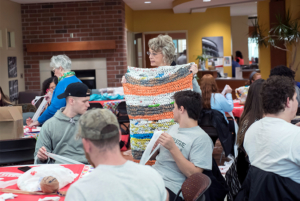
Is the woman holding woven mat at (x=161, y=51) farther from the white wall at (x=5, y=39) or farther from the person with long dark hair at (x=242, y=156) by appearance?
the white wall at (x=5, y=39)

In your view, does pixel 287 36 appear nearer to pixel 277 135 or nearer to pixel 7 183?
pixel 277 135

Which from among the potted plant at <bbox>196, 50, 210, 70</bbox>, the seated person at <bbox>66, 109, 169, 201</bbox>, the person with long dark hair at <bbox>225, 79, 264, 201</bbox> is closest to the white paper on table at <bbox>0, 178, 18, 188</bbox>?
the seated person at <bbox>66, 109, 169, 201</bbox>

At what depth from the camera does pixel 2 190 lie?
5.47 feet

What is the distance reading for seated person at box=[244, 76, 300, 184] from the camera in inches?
66.5

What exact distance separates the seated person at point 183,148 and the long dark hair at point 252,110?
571mm

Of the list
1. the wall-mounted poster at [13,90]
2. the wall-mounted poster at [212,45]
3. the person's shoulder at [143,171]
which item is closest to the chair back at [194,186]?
the person's shoulder at [143,171]

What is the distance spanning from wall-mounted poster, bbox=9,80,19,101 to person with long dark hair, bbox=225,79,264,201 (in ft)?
19.7

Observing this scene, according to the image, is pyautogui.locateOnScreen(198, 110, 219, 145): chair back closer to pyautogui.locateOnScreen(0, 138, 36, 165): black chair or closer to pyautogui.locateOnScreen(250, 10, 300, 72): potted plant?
pyautogui.locateOnScreen(0, 138, 36, 165): black chair

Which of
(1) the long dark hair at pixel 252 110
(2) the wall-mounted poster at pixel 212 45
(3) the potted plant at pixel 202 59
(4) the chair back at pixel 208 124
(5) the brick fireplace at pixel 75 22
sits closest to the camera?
(1) the long dark hair at pixel 252 110

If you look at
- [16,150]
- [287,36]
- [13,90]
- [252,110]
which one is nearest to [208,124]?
[252,110]

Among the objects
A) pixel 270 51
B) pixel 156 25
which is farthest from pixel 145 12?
pixel 270 51

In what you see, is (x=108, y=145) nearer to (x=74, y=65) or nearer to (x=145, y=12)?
(x=74, y=65)

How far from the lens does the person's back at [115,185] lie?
3.55ft

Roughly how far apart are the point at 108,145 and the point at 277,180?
1.00 meters
